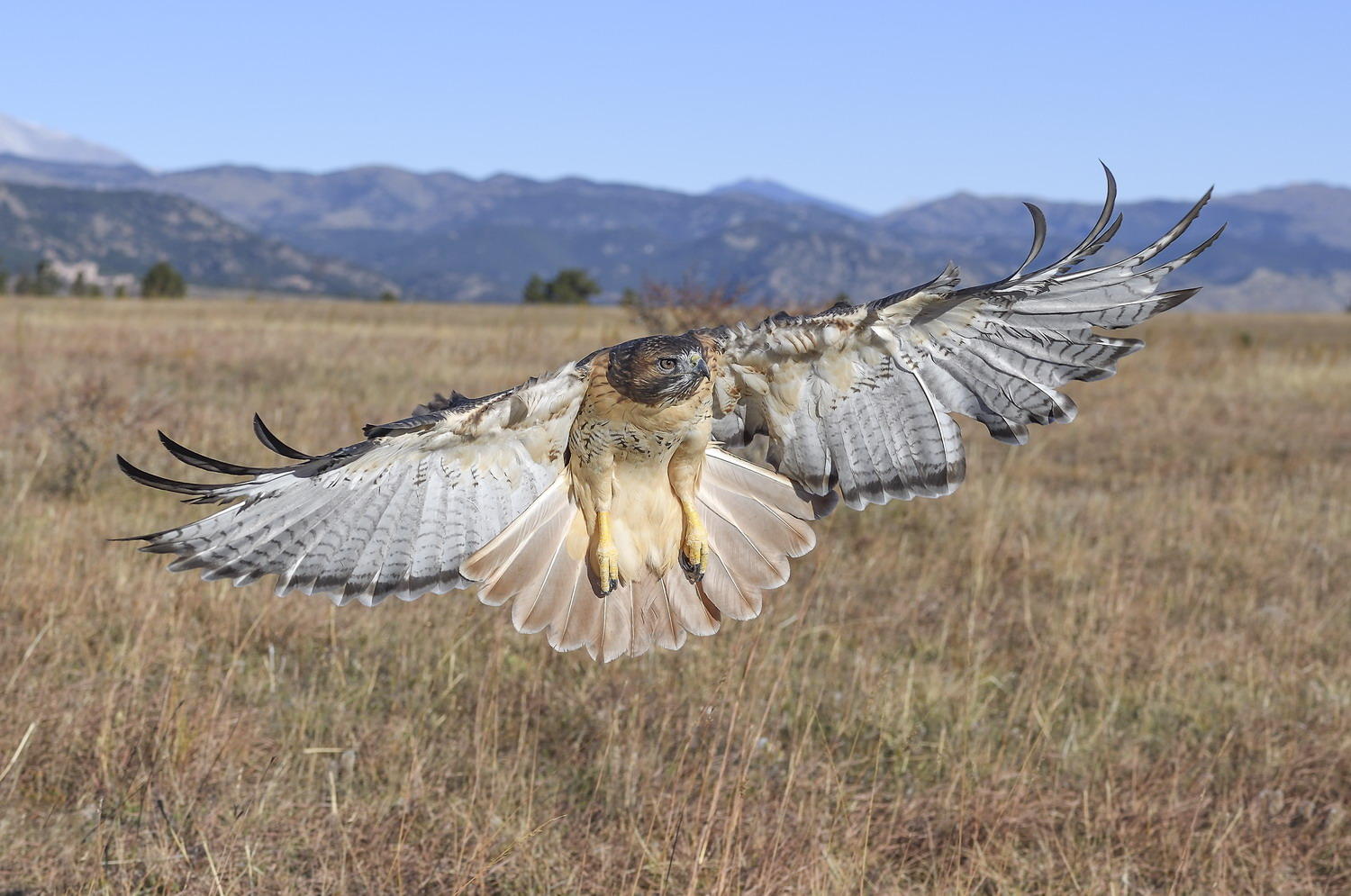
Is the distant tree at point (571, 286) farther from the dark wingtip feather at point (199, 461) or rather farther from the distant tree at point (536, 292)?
the dark wingtip feather at point (199, 461)

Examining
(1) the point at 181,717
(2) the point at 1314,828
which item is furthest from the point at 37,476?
(2) the point at 1314,828

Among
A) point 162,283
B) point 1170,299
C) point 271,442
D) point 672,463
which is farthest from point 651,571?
point 162,283

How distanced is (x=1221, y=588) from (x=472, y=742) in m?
3.83

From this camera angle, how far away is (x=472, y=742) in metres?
3.39

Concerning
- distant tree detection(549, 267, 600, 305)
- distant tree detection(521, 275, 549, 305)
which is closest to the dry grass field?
distant tree detection(549, 267, 600, 305)

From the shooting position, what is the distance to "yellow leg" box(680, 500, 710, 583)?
2641 millimetres

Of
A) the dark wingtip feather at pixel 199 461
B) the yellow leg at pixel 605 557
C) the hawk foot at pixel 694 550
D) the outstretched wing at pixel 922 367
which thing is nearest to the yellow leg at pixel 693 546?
the hawk foot at pixel 694 550

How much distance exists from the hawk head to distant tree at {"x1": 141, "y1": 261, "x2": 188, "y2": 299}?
6286cm

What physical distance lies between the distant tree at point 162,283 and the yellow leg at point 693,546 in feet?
206

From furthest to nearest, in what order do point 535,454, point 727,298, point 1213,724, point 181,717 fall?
point 727,298
point 1213,724
point 181,717
point 535,454

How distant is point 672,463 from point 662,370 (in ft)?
1.35

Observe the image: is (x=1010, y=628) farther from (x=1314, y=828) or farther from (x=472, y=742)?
(x=472, y=742)

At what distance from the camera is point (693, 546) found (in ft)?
8.68

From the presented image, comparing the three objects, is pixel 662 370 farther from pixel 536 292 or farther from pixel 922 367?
pixel 536 292
